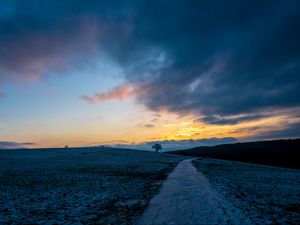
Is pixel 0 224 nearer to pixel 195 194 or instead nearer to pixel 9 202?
pixel 9 202

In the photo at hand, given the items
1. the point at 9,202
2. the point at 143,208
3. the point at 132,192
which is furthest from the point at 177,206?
the point at 9,202

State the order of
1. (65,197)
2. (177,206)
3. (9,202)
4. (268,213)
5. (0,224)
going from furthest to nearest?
(65,197), (9,202), (177,206), (268,213), (0,224)

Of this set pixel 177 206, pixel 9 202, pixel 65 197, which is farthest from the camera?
pixel 65 197

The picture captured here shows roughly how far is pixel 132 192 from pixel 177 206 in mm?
5999

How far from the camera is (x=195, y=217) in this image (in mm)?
13039

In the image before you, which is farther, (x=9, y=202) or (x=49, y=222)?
(x=9, y=202)

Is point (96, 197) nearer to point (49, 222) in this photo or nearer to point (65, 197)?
point (65, 197)

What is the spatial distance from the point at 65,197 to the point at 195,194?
29.4 ft

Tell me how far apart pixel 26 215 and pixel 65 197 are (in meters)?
4.96

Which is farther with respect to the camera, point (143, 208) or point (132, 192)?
point (132, 192)

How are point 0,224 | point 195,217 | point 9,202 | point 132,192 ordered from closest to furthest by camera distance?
point 0,224 < point 195,217 < point 9,202 < point 132,192

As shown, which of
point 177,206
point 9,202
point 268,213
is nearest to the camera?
point 268,213

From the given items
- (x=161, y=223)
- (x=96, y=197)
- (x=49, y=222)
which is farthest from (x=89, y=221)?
(x=96, y=197)

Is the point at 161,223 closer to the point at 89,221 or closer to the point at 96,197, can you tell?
the point at 89,221
